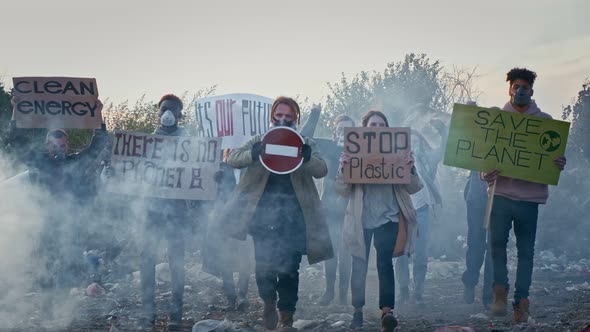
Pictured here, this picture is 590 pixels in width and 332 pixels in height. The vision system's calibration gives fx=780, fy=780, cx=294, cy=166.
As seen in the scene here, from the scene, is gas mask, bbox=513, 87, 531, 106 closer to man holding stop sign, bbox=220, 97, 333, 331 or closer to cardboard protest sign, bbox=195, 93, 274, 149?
man holding stop sign, bbox=220, 97, 333, 331

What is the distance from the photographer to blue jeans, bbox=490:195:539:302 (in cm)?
677

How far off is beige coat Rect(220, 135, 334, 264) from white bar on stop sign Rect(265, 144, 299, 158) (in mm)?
150

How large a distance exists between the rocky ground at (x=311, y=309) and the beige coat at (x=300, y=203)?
76 cm

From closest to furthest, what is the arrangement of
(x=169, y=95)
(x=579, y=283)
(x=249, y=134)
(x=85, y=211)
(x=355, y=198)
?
1. (x=355, y=198)
2. (x=169, y=95)
3. (x=85, y=211)
4. (x=249, y=134)
5. (x=579, y=283)

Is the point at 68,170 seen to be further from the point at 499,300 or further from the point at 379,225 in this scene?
the point at 499,300

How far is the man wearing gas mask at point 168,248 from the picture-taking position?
684 centimetres

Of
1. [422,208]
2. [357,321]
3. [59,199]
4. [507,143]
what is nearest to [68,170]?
[59,199]

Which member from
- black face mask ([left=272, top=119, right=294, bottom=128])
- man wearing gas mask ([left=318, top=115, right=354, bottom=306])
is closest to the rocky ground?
man wearing gas mask ([left=318, top=115, right=354, bottom=306])

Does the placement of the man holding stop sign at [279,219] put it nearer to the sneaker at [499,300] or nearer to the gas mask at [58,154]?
the sneaker at [499,300]

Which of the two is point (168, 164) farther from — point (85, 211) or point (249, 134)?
point (249, 134)

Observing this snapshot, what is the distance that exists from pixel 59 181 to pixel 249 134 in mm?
2355

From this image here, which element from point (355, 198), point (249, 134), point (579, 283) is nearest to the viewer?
point (355, 198)

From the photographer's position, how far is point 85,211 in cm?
768

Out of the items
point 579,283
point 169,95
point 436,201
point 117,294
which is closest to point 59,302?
point 117,294
